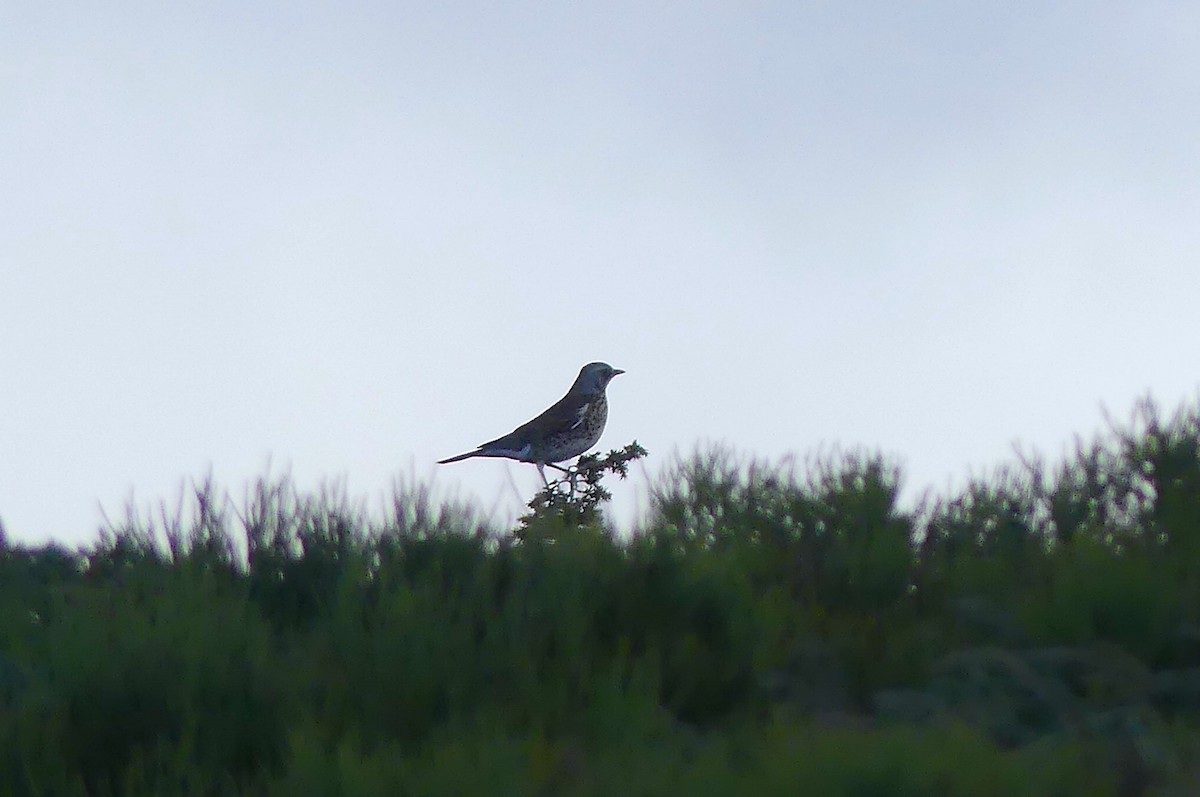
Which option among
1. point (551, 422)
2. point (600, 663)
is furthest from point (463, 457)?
point (600, 663)

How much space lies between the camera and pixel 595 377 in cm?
1312

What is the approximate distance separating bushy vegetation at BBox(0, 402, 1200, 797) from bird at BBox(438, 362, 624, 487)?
4.78m

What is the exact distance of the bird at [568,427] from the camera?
1281cm

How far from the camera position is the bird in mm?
12812

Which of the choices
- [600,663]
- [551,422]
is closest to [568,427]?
[551,422]

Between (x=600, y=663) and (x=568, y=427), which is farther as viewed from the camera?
(x=568, y=427)

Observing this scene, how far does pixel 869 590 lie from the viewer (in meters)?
7.05

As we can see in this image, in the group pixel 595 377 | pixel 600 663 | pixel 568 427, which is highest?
pixel 595 377

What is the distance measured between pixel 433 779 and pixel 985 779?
1734mm

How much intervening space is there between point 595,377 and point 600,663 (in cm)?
748

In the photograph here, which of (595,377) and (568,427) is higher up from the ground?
(595,377)

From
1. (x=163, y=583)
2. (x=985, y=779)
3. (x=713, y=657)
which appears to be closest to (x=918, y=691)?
(x=713, y=657)

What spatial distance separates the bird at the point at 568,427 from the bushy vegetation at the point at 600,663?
188 inches

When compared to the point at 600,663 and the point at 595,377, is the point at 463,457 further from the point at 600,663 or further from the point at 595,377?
the point at 600,663
